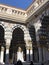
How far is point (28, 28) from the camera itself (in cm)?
1415

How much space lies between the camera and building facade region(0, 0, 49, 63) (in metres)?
12.2

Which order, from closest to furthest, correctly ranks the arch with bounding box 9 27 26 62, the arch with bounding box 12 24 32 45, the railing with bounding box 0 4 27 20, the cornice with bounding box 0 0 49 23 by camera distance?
the cornice with bounding box 0 0 49 23
the railing with bounding box 0 4 27 20
the arch with bounding box 12 24 32 45
the arch with bounding box 9 27 26 62

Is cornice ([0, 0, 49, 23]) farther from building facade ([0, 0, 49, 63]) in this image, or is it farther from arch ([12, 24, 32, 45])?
arch ([12, 24, 32, 45])

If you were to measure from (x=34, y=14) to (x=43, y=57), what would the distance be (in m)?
3.11

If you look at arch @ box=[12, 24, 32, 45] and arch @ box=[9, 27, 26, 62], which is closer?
arch @ box=[12, 24, 32, 45]

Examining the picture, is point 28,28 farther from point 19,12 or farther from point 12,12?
point 12,12

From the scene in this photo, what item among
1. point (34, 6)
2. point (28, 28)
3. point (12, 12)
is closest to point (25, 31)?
point (28, 28)

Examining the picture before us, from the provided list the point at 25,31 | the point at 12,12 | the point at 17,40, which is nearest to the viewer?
the point at 12,12

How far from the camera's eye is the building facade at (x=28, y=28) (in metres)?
12.2

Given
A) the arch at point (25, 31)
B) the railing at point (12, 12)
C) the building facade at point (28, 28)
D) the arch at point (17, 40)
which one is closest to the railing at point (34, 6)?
the building facade at point (28, 28)

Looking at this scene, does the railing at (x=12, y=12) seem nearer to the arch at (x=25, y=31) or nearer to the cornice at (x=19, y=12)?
the cornice at (x=19, y=12)

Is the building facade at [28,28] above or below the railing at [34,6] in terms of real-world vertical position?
below

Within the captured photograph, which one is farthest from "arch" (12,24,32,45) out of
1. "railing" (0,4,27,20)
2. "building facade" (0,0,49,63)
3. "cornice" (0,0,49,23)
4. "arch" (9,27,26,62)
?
"railing" (0,4,27,20)

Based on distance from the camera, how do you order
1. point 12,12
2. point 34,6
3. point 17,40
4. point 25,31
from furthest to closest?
point 17,40
point 25,31
point 12,12
point 34,6
